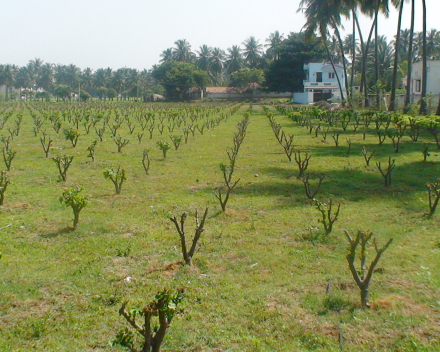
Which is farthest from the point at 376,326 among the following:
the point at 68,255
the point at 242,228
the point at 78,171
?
the point at 78,171

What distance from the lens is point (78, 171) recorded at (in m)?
11.7

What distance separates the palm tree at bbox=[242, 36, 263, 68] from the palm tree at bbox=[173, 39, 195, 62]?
12996 mm

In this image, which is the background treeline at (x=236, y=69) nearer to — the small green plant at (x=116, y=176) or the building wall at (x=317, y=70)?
the building wall at (x=317, y=70)

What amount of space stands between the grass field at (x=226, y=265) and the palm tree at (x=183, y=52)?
81.3m

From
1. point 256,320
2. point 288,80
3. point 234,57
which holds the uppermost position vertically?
point 234,57

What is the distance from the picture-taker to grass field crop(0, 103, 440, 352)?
3990mm

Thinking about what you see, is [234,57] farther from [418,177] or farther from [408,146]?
[418,177]

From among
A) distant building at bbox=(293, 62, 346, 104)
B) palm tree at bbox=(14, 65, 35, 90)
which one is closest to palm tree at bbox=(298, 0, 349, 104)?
distant building at bbox=(293, 62, 346, 104)

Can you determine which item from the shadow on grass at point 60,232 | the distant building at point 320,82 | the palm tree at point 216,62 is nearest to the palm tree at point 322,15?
the distant building at point 320,82

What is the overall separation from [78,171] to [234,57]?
75204mm

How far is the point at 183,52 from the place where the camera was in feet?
291

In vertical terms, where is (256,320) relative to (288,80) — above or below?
below

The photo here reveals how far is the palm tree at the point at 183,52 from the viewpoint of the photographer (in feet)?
291

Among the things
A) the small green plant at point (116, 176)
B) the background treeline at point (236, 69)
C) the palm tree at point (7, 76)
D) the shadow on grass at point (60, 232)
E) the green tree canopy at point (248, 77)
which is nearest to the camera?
the shadow on grass at point (60, 232)
